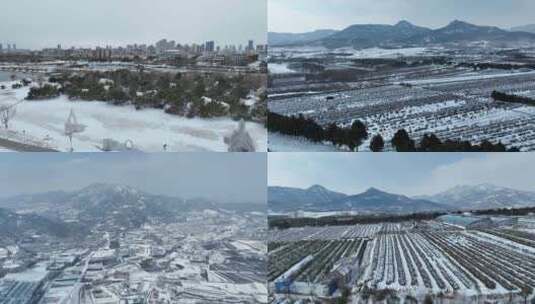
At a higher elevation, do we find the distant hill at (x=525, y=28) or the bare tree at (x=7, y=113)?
the distant hill at (x=525, y=28)

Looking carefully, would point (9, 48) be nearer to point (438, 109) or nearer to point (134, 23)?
point (134, 23)

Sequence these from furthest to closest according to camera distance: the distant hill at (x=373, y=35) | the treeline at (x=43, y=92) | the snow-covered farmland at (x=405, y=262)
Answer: the distant hill at (x=373, y=35)
the treeline at (x=43, y=92)
the snow-covered farmland at (x=405, y=262)

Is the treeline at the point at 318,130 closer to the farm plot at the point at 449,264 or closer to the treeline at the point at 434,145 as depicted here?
the treeline at the point at 434,145

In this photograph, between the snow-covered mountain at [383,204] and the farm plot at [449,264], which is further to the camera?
the snow-covered mountain at [383,204]

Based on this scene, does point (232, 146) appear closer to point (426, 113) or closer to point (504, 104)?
point (426, 113)

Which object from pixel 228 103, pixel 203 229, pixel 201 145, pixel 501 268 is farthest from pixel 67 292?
pixel 501 268

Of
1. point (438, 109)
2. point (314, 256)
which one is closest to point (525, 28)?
point (438, 109)

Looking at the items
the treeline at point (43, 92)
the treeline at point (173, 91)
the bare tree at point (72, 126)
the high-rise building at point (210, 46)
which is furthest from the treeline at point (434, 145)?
the treeline at point (43, 92)

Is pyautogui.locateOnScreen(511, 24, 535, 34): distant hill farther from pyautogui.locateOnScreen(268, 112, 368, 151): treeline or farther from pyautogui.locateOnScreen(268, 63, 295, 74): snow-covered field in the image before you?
pyautogui.locateOnScreen(268, 63, 295, 74): snow-covered field

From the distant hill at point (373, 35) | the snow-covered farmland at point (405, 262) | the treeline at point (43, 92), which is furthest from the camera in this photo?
the distant hill at point (373, 35)
